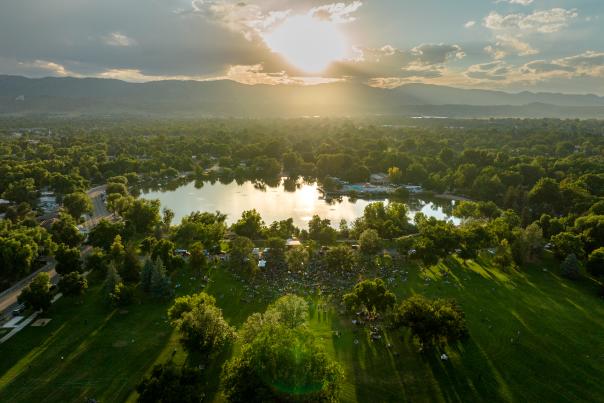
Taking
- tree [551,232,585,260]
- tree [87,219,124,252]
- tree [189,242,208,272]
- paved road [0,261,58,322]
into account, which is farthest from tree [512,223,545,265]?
paved road [0,261,58,322]

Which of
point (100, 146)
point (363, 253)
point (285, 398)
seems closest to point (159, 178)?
point (100, 146)

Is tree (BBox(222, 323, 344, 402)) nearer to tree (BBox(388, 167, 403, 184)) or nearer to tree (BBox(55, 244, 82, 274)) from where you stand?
tree (BBox(55, 244, 82, 274))

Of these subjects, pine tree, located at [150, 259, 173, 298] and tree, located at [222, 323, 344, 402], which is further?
pine tree, located at [150, 259, 173, 298]

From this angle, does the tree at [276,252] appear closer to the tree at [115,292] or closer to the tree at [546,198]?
the tree at [115,292]

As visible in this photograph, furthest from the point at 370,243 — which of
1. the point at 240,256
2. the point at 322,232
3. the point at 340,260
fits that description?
the point at 240,256

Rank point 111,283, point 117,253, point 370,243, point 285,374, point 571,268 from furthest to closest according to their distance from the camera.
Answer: point 370,243 → point 117,253 → point 571,268 → point 111,283 → point 285,374

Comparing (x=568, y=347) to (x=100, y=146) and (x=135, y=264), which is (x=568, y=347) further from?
(x=100, y=146)

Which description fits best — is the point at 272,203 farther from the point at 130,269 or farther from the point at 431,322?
the point at 431,322
